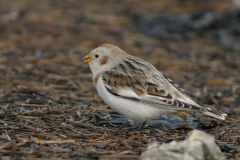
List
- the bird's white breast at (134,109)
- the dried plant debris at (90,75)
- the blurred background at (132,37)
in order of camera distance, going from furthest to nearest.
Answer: the blurred background at (132,37)
the bird's white breast at (134,109)
the dried plant debris at (90,75)

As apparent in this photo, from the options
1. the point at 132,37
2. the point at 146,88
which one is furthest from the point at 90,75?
the point at 132,37

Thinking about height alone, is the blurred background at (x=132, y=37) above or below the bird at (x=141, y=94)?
above

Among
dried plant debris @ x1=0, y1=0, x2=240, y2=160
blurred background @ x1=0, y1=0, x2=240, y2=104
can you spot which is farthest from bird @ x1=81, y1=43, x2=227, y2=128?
blurred background @ x1=0, y1=0, x2=240, y2=104

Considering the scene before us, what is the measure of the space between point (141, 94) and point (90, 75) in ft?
7.56

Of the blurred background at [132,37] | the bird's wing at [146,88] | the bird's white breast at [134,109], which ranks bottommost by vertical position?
the bird's white breast at [134,109]

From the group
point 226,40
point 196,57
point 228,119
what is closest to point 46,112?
point 228,119

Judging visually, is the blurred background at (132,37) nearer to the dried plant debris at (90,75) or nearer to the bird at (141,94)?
the dried plant debris at (90,75)

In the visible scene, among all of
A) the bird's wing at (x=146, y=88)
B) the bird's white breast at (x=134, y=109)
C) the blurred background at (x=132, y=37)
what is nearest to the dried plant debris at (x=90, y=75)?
the blurred background at (x=132, y=37)

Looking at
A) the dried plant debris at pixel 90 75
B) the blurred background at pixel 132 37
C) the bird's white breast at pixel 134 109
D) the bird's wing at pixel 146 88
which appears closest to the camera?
the dried plant debris at pixel 90 75

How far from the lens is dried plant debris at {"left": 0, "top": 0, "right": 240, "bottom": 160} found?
3.53m

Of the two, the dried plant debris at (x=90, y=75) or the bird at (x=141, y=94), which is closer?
the dried plant debris at (x=90, y=75)

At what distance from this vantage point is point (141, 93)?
414cm

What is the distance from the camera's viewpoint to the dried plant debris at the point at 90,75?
11.6 ft

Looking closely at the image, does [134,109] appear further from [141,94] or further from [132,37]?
[132,37]
